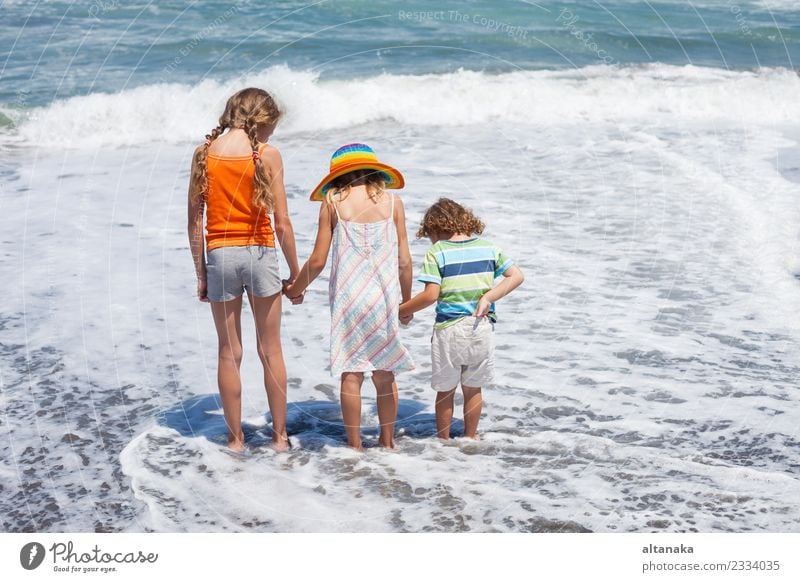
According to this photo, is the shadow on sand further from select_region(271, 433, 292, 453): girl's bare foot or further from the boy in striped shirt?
the boy in striped shirt

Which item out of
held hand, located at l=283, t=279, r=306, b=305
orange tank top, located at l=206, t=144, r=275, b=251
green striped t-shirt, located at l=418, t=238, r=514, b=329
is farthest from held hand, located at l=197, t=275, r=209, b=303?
green striped t-shirt, located at l=418, t=238, r=514, b=329

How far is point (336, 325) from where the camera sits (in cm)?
518

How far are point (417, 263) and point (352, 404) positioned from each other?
388 centimetres

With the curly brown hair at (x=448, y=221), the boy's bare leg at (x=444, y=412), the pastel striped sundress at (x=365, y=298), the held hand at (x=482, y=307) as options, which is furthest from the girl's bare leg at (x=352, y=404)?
the curly brown hair at (x=448, y=221)

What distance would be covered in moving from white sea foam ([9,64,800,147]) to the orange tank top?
10.2 metres

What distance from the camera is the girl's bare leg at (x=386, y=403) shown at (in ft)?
17.4

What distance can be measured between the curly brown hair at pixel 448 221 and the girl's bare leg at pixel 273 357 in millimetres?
930

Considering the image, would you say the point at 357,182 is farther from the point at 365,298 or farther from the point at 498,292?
the point at 498,292

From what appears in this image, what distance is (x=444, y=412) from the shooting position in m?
5.62

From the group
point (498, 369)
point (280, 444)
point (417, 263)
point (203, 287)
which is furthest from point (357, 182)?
point (417, 263)

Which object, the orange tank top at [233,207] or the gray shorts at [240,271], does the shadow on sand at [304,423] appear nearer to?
the gray shorts at [240,271]

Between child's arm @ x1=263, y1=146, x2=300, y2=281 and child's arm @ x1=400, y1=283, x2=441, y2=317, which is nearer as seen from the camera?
child's arm @ x1=263, y1=146, x2=300, y2=281

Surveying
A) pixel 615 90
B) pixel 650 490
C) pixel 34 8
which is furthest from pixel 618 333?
pixel 34 8
